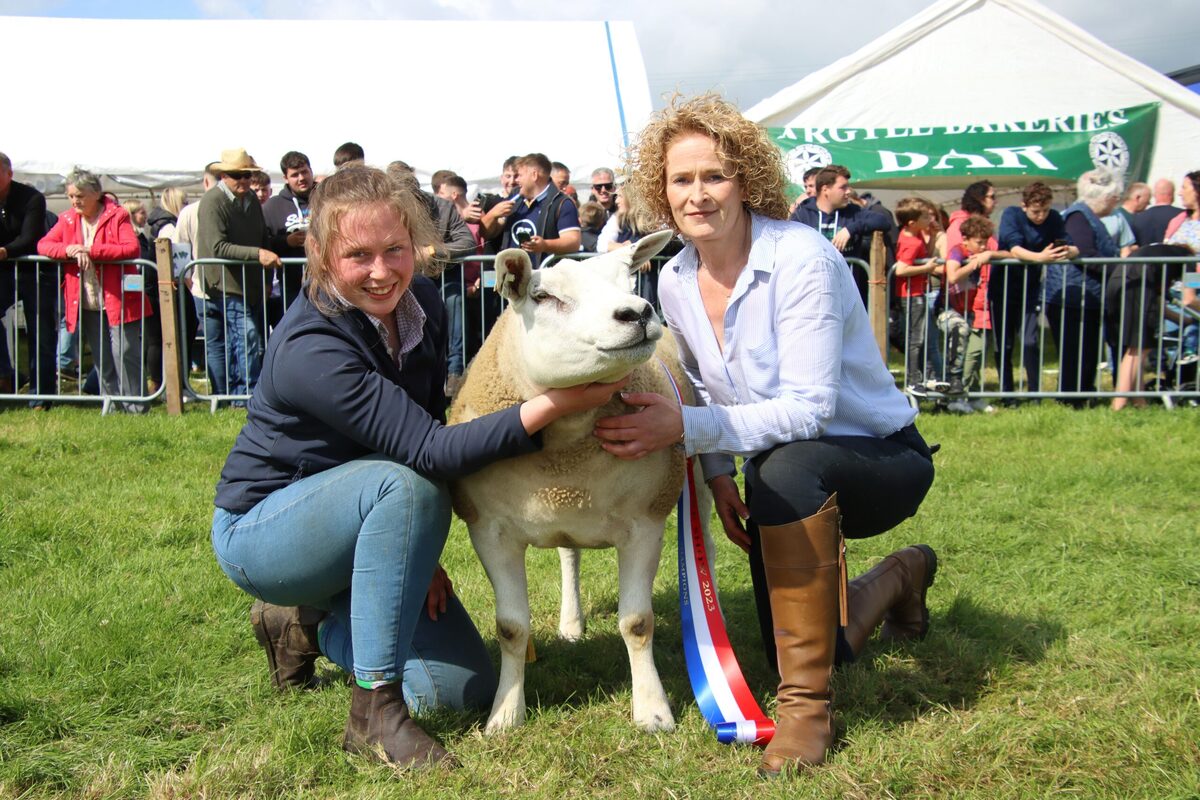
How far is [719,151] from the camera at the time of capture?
273cm

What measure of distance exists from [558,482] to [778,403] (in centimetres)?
63

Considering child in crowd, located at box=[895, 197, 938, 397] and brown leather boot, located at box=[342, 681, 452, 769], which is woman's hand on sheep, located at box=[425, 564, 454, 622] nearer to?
brown leather boot, located at box=[342, 681, 452, 769]

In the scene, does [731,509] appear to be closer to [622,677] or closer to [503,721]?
[622,677]

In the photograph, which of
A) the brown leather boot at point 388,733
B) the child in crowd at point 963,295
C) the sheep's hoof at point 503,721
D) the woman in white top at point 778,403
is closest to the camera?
the brown leather boot at point 388,733

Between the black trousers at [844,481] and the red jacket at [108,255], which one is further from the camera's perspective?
the red jacket at [108,255]

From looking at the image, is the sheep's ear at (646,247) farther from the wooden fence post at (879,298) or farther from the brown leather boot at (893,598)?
the wooden fence post at (879,298)

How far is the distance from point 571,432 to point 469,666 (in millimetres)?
773

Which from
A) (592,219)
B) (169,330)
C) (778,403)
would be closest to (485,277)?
(169,330)

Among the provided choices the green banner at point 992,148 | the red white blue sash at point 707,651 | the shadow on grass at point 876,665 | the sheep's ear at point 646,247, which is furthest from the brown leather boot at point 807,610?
the green banner at point 992,148

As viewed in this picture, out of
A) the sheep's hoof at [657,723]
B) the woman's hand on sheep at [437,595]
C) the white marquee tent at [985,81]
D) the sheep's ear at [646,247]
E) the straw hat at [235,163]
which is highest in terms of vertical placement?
the white marquee tent at [985,81]

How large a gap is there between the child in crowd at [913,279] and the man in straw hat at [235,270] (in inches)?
194

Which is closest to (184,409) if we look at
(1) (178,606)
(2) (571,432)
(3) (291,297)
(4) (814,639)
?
(3) (291,297)

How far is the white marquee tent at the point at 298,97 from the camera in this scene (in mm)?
12344

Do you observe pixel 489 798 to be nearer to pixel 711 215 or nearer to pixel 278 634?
pixel 278 634
